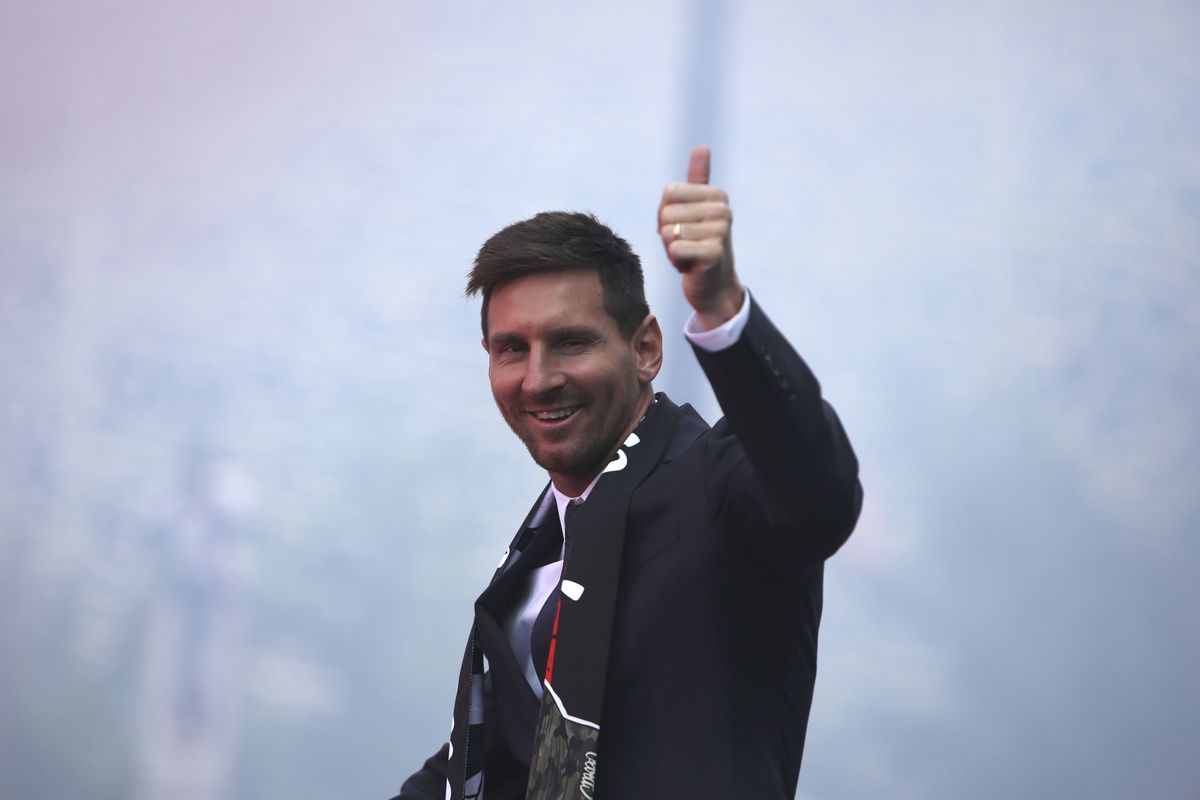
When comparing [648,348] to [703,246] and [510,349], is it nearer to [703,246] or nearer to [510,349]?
[510,349]

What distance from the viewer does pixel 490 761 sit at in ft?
4.95

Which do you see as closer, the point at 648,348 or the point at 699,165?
the point at 699,165

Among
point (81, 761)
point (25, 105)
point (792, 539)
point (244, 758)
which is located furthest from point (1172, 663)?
point (25, 105)

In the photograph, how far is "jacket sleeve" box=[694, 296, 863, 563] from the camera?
3.06 ft

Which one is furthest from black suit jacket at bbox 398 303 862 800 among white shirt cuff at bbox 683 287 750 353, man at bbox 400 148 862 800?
white shirt cuff at bbox 683 287 750 353

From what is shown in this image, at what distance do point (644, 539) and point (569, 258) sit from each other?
377 mm

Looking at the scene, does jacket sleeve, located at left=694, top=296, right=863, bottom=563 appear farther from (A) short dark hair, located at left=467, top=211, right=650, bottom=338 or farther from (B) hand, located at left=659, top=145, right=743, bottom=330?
(A) short dark hair, located at left=467, top=211, right=650, bottom=338

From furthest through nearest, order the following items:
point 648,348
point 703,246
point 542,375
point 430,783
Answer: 1. point 430,783
2. point 648,348
3. point 542,375
4. point 703,246

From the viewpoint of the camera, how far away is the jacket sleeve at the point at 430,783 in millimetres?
1707

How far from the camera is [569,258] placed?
4.65 feet

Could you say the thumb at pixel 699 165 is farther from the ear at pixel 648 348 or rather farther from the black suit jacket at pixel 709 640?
the ear at pixel 648 348

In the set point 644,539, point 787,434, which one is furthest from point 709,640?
point 787,434

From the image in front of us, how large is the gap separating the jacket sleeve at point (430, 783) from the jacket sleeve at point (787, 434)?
94 cm

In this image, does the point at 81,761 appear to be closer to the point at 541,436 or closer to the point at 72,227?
the point at 72,227
